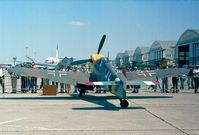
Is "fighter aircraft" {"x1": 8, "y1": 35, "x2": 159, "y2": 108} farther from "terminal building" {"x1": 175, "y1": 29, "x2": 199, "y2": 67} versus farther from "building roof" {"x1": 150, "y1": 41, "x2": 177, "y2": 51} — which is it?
"building roof" {"x1": 150, "y1": 41, "x2": 177, "y2": 51}

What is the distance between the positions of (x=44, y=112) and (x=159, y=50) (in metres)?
99.4

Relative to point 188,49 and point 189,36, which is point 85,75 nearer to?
point 189,36

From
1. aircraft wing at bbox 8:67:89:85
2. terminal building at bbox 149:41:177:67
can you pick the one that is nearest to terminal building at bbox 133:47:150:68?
terminal building at bbox 149:41:177:67

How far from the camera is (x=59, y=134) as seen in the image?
830 cm

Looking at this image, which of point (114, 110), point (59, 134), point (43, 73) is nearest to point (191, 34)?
point (43, 73)

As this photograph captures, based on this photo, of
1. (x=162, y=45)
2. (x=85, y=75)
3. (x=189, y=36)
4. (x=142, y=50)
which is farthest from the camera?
(x=142, y=50)

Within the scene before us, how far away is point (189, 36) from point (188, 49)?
4.88 meters

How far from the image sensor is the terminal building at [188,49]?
236 ft

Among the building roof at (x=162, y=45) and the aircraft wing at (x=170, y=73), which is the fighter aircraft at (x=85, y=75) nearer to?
the aircraft wing at (x=170, y=73)

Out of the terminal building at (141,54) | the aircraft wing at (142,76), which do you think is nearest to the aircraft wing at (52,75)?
the aircraft wing at (142,76)

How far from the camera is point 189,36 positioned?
75875 millimetres

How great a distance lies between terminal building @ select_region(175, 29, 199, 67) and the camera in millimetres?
71938

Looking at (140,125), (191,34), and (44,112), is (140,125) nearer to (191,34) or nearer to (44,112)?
(44,112)

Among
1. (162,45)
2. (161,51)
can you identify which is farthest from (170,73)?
(162,45)
